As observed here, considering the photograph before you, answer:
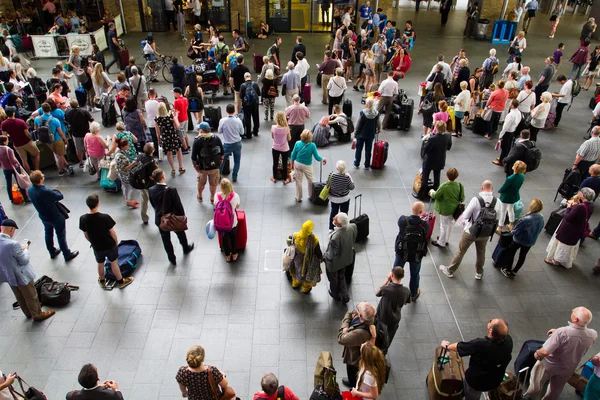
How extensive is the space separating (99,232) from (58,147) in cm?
431

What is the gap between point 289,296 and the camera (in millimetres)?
7199

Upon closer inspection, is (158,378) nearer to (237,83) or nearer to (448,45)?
(237,83)

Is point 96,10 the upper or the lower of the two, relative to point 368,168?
upper

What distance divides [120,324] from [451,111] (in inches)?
374

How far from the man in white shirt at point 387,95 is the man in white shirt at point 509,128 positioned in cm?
288

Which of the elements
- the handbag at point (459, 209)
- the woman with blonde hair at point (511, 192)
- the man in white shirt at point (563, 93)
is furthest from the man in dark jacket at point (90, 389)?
the man in white shirt at point (563, 93)

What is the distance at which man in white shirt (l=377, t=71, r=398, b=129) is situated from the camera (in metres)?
12.2

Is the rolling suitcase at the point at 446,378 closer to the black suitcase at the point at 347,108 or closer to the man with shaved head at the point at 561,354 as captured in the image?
the man with shaved head at the point at 561,354

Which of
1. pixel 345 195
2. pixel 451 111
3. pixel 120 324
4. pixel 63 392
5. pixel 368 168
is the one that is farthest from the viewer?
pixel 451 111

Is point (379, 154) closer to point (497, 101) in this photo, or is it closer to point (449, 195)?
point (449, 195)

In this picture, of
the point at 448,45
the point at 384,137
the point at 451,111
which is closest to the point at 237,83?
the point at 384,137

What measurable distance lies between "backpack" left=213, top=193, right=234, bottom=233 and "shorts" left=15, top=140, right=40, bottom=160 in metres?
5.03

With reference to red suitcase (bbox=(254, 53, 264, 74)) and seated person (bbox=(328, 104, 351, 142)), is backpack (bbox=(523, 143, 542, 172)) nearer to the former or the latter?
seated person (bbox=(328, 104, 351, 142))

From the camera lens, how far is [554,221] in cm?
859
